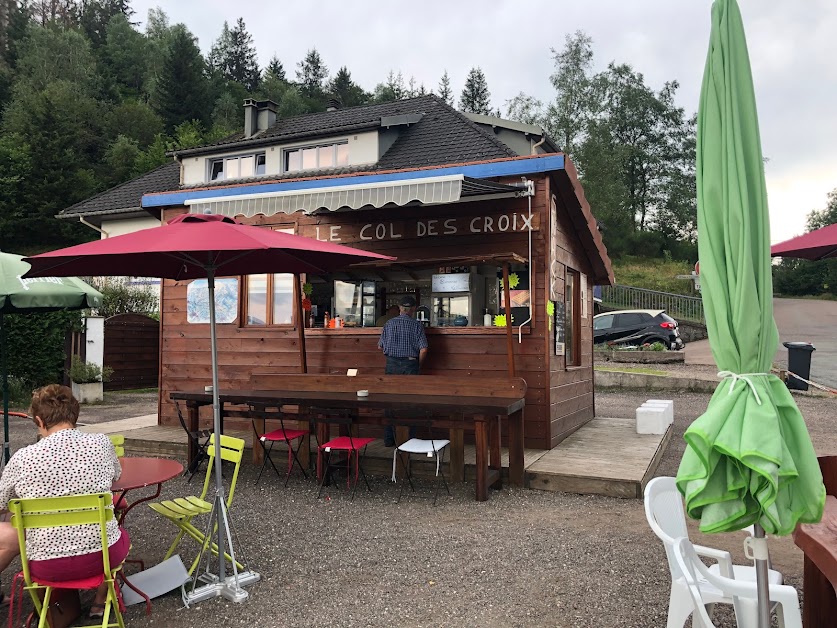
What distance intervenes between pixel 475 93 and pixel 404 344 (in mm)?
53566

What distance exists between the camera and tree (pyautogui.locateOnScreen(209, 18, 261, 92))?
221 feet

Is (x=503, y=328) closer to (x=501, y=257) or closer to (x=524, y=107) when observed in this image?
(x=501, y=257)

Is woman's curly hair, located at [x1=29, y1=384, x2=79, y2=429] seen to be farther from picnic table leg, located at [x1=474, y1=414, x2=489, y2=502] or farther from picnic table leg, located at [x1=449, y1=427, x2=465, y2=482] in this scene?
picnic table leg, located at [x1=449, y1=427, x2=465, y2=482]

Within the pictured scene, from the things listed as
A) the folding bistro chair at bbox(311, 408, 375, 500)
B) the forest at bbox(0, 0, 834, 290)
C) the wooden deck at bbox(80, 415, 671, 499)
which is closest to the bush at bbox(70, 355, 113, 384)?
the wooden deck at bbox(80, 415, 671, 499)

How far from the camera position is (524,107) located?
35.8 metres

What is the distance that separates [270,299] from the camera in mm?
8844

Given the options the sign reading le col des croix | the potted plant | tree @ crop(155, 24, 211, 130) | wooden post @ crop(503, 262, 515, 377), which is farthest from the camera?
tree @ crop(155, 24, 211, 130)

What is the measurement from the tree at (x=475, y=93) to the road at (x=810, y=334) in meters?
29.9

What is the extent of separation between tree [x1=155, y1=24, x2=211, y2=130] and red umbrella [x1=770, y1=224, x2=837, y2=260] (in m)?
51.1

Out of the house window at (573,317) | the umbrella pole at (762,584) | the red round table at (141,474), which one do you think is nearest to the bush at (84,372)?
the house window at (573,317)

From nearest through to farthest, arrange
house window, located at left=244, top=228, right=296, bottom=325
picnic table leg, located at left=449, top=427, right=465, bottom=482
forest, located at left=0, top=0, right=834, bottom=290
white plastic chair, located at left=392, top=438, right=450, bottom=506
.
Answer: white plastic chair, located at left=392, top=438, right=450, bottom=506 < picnic table leg, located at left=449, top=427, right=465, bottom=482 < house window, located at left=244, top=228, right=296, bottom=325 < forest, located at left=0, top=0, right=834, bottom=290

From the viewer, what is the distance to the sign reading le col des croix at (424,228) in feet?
24.6

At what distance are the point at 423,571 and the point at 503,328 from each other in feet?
12.1

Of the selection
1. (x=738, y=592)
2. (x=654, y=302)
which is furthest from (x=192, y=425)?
(x=654, y=302)
